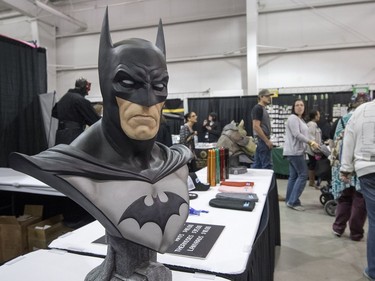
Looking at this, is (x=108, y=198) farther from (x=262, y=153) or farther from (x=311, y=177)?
(x=311, y=177)

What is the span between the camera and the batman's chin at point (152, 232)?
638 mm

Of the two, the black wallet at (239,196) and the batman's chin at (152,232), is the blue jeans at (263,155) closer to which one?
the black wallet at (239,196)

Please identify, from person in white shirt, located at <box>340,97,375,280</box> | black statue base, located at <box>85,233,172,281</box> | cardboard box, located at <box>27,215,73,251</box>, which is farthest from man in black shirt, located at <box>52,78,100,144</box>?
person in white shirt, located at <box>340,97,375,280</box>

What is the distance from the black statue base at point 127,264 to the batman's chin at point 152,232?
0.09 metres

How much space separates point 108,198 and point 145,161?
14 centimetres

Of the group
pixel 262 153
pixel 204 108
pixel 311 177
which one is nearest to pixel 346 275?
pixel 262 153

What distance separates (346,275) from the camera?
78.0 inches

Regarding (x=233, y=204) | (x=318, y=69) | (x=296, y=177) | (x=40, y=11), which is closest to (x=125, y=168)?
(x=233, y=204)

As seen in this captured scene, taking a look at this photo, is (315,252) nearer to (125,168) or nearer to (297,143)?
(297,143)

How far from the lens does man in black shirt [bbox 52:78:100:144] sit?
5.75 ft

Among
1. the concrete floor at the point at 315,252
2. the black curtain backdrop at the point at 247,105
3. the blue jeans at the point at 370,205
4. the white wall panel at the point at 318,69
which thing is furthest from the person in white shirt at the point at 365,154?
the white wall panel at the point at 318,69

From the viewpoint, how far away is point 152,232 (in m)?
0.66

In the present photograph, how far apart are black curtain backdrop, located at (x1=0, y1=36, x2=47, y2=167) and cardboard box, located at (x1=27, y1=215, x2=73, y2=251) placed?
1.03 metres

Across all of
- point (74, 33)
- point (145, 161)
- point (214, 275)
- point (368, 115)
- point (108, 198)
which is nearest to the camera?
point (108, 198)
